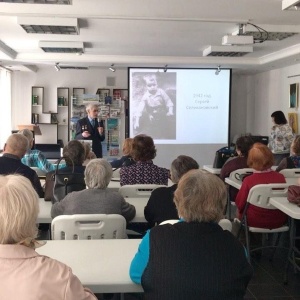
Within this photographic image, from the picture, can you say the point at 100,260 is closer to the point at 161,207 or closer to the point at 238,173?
the point at 161,207

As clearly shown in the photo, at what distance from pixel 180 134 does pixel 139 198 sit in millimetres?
5910

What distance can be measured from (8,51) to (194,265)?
24.9ft

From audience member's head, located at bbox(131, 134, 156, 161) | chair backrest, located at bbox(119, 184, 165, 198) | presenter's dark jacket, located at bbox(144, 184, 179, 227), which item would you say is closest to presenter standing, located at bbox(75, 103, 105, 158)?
audience member's head, located at bbox(131, 134, 156, 161)

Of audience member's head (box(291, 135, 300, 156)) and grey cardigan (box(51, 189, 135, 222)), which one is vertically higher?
audience member's head (box(291, 135, 300, 156))

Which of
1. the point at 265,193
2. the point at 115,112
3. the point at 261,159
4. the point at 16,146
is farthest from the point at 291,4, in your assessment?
the point at 115,112

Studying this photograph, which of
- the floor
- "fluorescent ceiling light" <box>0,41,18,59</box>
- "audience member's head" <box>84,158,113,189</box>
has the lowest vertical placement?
the floor

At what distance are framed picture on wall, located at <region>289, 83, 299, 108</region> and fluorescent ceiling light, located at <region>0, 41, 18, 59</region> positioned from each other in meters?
5.91

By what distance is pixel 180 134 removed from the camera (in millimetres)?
9594

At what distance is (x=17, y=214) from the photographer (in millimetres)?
1457

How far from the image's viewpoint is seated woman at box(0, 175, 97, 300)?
1419 millimetres

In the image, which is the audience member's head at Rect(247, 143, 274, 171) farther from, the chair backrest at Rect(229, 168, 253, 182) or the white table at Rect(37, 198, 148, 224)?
the white table at Rect(37, 198, 148, 224)

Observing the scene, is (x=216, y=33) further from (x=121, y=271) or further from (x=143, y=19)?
(x=121, y=271)

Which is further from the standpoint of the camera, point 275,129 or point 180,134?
point 180,134

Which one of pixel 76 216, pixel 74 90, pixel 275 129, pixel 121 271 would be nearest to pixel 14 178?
pixel 121 271
